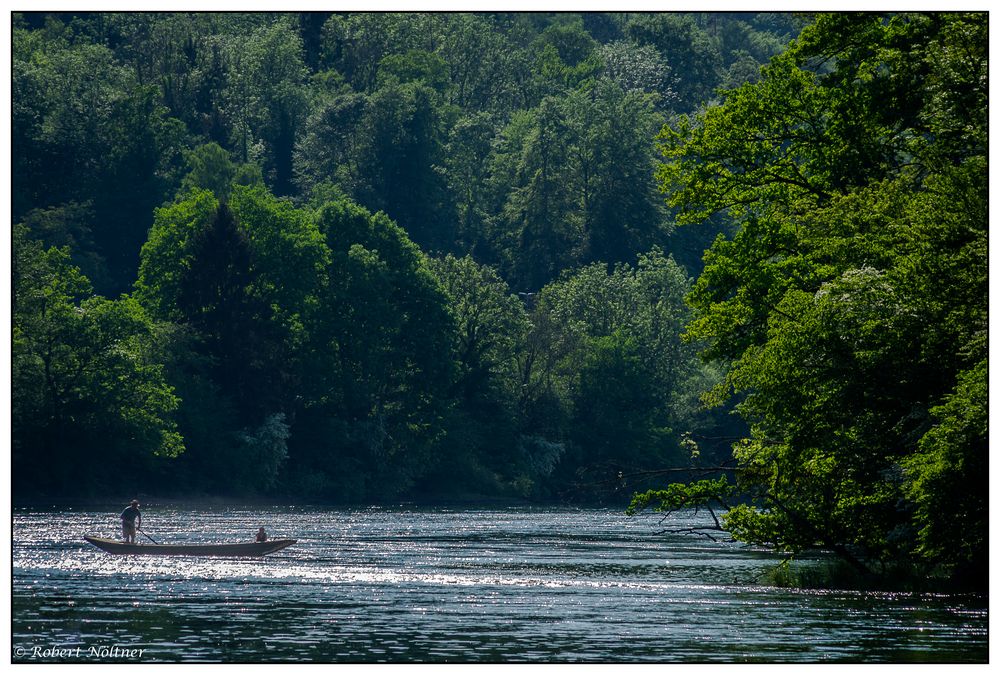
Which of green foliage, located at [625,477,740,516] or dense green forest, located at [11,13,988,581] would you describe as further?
green foliage, located at [625,477,740,516]

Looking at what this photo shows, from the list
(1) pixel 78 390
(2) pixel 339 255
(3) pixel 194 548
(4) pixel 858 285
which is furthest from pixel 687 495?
(2) pixel 339 255

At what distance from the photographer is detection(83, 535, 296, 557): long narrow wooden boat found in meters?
53.3

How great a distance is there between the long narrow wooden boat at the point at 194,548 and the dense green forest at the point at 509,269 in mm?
13451

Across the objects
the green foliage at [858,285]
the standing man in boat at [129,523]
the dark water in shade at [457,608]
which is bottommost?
the dark water in shade at [457,608]

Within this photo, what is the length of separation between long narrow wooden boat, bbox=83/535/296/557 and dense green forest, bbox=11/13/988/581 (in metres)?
13.5

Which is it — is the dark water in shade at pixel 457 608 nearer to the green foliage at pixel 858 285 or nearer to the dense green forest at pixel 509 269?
the green foliage at pixel 858 285

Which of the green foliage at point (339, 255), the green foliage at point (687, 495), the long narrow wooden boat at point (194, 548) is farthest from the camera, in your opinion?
the green foliage at point (339, 255)

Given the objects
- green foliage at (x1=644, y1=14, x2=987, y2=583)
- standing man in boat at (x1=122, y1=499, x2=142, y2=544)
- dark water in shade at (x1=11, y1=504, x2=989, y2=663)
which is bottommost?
dark water in shade at (x1=11, y1=504, x2=989, y2=663)

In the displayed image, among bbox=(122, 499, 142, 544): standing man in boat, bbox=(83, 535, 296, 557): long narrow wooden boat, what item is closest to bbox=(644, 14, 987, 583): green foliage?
bbox=(83, 535, 296, 557): long narrow wooden boat

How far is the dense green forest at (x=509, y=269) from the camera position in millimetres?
38625

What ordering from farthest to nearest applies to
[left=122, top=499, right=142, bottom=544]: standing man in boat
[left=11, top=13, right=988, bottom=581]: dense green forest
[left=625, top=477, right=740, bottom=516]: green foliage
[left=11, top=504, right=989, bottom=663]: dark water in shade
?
[left=122, top=499, right=142, bottom=544]: standing man in boat < [left=625, top=477, right=740, bottom=516]: green foliage < [left=11, top=13, right=988, bottom=581]: dense green forest < [left=11, top=504, right=989, bottom=663]: dark water in shade

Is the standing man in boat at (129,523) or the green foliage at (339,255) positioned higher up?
the green foliage at (339,255)

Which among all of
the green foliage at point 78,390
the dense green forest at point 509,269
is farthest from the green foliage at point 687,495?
the green foliage at point 78,390

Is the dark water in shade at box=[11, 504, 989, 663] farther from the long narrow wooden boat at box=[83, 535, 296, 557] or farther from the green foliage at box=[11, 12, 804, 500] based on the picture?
the green foliage at box=[11, 12, 804, 500]
